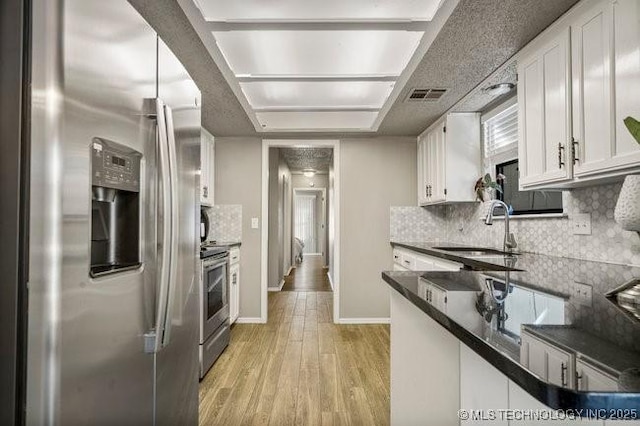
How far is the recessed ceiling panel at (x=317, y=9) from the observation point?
1.84m

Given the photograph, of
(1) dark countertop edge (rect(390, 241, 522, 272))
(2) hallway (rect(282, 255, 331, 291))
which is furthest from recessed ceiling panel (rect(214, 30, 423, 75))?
(2) hallway (rect(282, 255, 331, 291))

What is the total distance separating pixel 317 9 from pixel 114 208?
1.57 m

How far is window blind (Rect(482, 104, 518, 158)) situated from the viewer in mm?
2693

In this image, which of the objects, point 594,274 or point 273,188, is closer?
point 594,274

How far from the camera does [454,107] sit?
3.00 metres

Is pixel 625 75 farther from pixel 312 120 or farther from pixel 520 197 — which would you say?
pixel 312 120

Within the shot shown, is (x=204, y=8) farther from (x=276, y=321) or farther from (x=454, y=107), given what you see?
(x=276, y=321)

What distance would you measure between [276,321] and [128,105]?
3.31 meters

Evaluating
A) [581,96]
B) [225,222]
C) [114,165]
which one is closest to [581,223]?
[581,96]

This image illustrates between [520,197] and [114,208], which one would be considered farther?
[520,197]

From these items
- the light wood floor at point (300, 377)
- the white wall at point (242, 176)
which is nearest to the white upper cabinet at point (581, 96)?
the light wood floor at point (300, 377)

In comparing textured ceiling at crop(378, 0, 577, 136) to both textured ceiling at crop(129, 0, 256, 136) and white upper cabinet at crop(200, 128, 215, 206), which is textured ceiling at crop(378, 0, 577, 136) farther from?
white upper cabinet at crop(200, 128, 215, 206)

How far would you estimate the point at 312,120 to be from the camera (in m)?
3.81

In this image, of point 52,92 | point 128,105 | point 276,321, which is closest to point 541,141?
point 128,105
